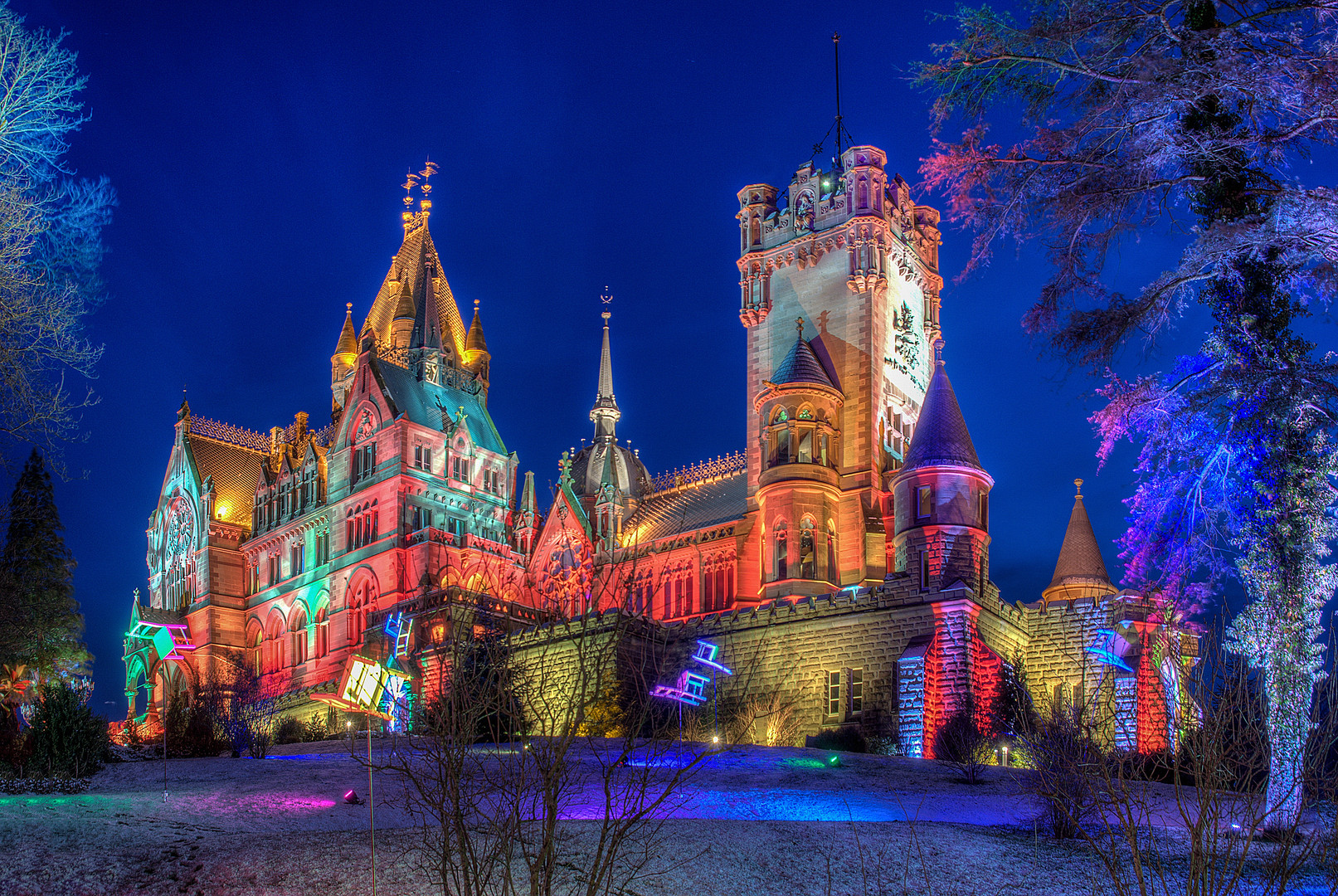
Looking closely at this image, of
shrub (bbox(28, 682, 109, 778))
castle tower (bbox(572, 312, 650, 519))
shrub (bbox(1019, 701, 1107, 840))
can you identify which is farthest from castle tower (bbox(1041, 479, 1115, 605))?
shrub (bbox(28, 682, 109, 778))

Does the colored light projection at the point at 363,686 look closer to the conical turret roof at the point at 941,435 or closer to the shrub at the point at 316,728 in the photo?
the conical turret roof at the point at 941,435

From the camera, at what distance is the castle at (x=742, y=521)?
123 feet

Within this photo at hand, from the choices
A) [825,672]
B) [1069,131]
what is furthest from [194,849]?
[825,672]

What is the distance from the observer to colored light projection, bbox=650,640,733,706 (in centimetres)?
3562

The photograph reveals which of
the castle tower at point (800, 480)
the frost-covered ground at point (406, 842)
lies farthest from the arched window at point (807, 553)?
the frost-covered ground at point (406, 842)

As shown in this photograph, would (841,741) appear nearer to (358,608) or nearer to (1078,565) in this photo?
(1078,565)

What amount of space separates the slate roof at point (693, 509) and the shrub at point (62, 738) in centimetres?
2833

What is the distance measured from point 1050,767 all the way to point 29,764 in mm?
19109

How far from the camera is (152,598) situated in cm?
7275

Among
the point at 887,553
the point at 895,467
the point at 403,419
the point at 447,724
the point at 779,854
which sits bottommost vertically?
the point at 779,854

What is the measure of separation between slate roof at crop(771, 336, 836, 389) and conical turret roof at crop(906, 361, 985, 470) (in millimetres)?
5544

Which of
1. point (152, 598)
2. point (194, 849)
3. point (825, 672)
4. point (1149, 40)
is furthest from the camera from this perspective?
point (152, 598)

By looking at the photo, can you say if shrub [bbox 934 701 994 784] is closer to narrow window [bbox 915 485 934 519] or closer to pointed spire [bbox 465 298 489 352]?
narrow window [bbox 915 485 934 519]

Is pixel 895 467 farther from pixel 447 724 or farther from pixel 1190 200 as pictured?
pixel 447 724
